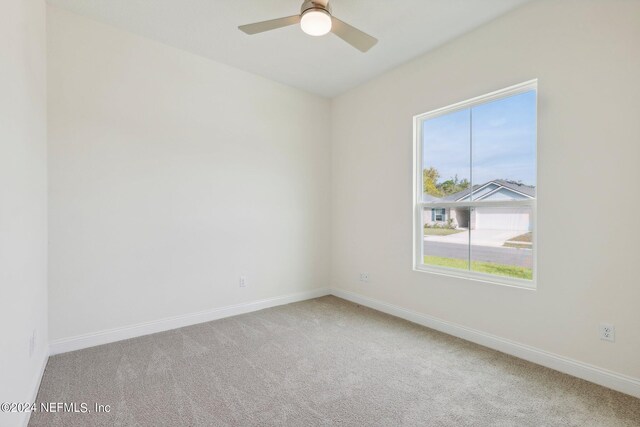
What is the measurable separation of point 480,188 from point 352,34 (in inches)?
70.2

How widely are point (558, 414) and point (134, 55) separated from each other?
167 inches

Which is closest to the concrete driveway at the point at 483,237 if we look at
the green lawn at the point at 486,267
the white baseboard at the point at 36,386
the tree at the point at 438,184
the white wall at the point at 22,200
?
the green lawn at the point at 486,267

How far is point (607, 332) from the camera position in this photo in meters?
2.02

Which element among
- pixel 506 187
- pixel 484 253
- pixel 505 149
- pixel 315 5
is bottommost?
pixel 484 253

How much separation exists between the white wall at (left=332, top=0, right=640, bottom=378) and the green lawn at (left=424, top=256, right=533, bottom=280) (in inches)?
6.0

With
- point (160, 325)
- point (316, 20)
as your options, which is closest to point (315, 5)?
point (316, 20)

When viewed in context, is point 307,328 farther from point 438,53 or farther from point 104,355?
point 438,53

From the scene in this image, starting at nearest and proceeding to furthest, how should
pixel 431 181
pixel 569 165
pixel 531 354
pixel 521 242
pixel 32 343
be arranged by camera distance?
pixel 32 343
pixel 569 165
pixel 531 354
pixel 521 242
pixel 431 181

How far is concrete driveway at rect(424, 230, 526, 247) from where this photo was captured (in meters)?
2.61

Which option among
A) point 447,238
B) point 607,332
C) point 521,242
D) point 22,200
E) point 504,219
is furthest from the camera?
point 447,238

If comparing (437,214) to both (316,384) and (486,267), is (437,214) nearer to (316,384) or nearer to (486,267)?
(486,267)

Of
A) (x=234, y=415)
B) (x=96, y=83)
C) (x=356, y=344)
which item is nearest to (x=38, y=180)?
(x=96, y=83)

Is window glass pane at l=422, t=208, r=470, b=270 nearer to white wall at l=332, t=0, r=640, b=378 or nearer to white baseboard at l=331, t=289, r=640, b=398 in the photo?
white wall at l=332, t=0, r=640, b=378

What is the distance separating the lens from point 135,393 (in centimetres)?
194
